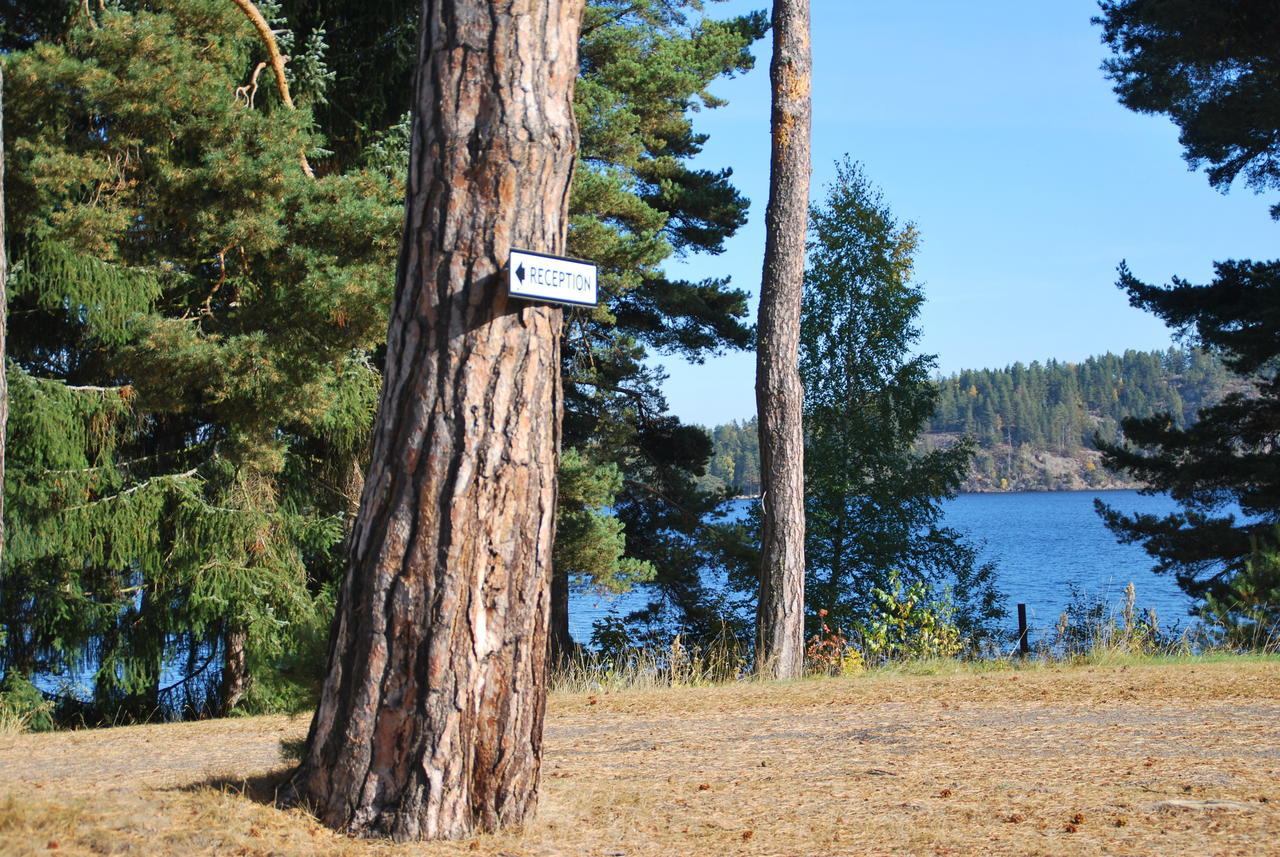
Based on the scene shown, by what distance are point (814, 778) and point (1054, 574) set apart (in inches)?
1394

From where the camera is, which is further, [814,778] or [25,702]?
[25,702]

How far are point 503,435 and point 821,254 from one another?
18.7 metres

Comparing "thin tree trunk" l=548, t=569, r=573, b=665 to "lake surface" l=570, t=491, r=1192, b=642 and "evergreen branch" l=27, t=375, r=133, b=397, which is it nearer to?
"lake surface" l=570, t=491, r=1192, b=642

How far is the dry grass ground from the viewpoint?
366 cm

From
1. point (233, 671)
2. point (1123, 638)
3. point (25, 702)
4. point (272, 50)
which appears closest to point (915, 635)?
point (1123, 638)

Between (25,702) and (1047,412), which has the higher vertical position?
(1047,412)

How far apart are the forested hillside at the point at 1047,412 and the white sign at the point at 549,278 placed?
136 metres

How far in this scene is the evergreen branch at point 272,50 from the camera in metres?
11.7

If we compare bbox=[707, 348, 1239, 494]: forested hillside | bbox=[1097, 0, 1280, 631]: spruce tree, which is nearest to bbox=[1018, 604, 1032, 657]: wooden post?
bbox=[1097, 0, 1280, 631]: spruce tree

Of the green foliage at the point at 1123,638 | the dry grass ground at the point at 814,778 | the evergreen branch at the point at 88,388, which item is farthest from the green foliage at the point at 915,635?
the evergreen branch at the point at 88,388

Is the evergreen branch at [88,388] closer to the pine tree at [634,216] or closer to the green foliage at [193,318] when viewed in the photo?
the green foliage at [193,318]

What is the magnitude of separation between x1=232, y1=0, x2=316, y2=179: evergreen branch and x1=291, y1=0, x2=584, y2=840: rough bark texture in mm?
8137

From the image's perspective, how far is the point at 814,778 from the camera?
192 inches

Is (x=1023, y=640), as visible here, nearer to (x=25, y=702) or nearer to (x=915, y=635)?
(x=915, y=635)
